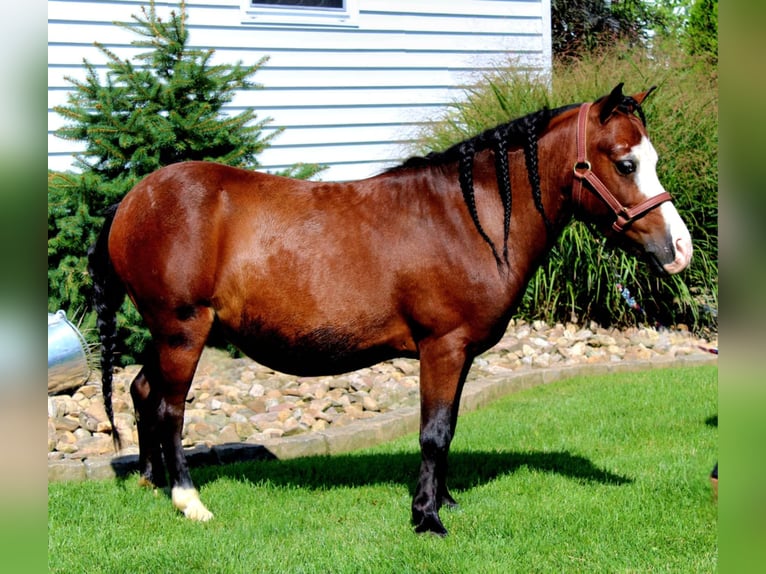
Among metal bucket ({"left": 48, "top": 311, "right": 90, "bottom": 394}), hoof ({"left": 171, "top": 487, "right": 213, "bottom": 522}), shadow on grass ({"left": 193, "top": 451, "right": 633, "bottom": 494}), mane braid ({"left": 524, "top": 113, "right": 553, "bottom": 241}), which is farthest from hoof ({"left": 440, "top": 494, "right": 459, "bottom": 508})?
metal bucket ({"left": 48, "top": 311, "right": 90, "bottom": 394})

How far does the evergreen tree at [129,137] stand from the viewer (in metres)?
7.08

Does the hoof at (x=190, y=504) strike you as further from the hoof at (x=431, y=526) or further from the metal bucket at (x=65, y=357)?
the metal bucket at (x=65, y=357)

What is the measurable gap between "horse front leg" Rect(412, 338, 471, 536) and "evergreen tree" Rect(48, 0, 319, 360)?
3.77 m

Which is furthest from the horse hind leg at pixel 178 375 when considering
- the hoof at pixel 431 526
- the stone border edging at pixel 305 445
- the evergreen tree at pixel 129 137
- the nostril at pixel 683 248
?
the evergreen tree at pixel 129 137

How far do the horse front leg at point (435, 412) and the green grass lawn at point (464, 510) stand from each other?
13 cm

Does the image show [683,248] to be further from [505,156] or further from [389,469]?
[389,469]

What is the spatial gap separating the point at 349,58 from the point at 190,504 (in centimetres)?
694

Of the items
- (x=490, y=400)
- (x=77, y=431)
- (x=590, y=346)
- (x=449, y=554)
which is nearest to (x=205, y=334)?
Answer: (x=449, y=554)

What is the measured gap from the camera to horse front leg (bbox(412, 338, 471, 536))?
12.9 feet

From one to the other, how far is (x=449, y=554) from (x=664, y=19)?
54.2 ft

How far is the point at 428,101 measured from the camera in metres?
10.3

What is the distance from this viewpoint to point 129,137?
7117 mm

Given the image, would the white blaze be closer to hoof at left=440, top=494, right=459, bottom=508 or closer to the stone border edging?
hoof at left=440, top=494, right=459, bottom=508

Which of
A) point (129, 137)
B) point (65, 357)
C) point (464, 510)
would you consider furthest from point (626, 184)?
point (129, 137)
